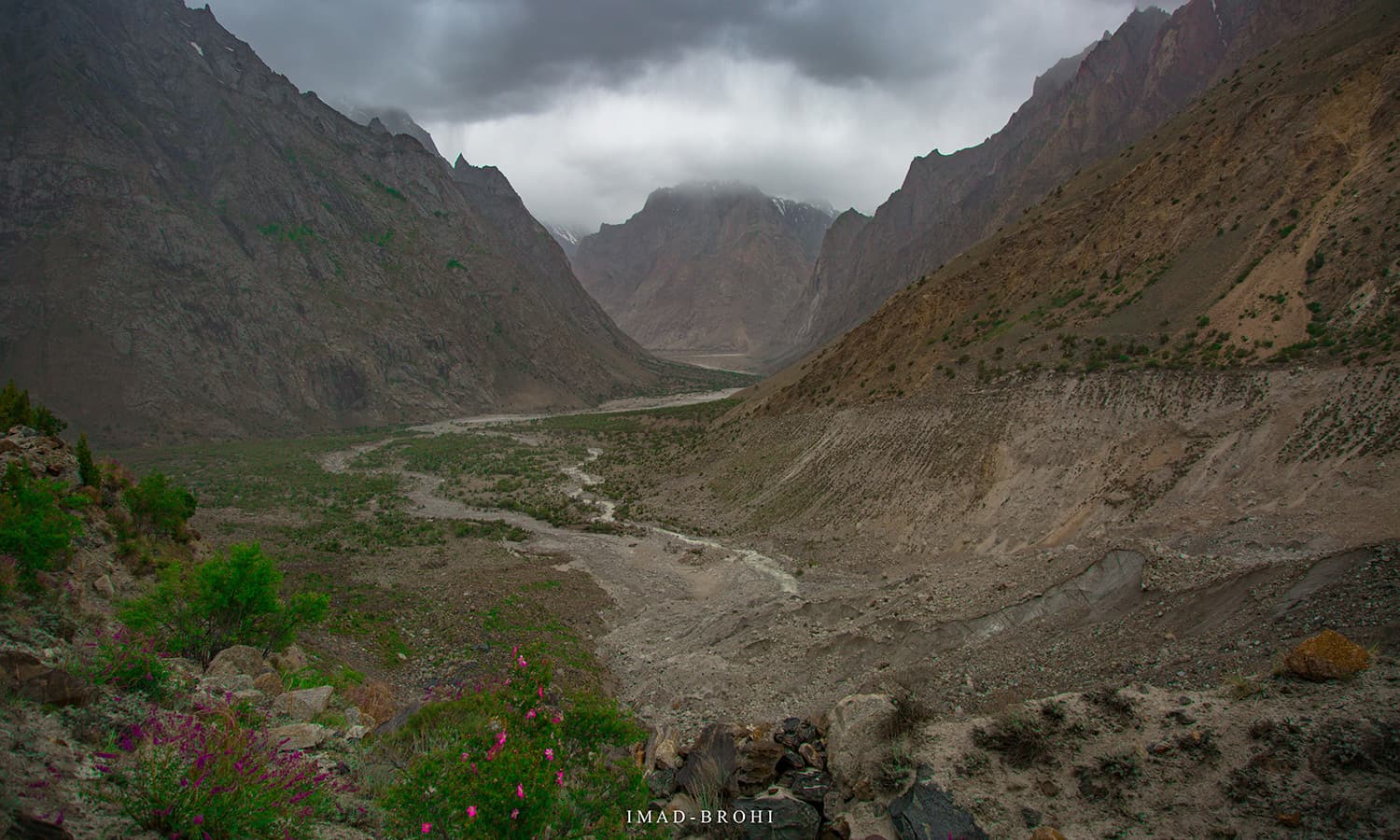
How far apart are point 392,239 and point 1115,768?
379 feet

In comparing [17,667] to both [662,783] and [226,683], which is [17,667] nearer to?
[226,683]

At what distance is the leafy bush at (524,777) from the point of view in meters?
5.36

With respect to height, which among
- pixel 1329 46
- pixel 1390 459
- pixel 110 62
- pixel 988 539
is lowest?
pixel 988 539

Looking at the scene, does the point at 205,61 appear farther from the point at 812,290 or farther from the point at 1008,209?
the point at 812,290

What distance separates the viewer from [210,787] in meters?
5.34

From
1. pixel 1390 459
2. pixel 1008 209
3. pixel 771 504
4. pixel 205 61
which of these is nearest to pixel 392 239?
pixel 205 61

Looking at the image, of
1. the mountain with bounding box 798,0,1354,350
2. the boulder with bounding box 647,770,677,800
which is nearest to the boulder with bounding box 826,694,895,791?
the boulder with bounding box 647,770,677,800

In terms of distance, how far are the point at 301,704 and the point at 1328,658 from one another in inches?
487

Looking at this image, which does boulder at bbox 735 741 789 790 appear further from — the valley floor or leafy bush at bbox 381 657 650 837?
leafy bush at bbox 381 657 650 837

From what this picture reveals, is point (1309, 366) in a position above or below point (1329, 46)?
below

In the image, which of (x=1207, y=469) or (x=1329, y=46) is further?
(x=1329, y=46)

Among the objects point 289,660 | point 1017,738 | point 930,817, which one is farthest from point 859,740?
point 289,660

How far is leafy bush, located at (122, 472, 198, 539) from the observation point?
55.7 feet

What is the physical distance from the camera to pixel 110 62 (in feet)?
278
